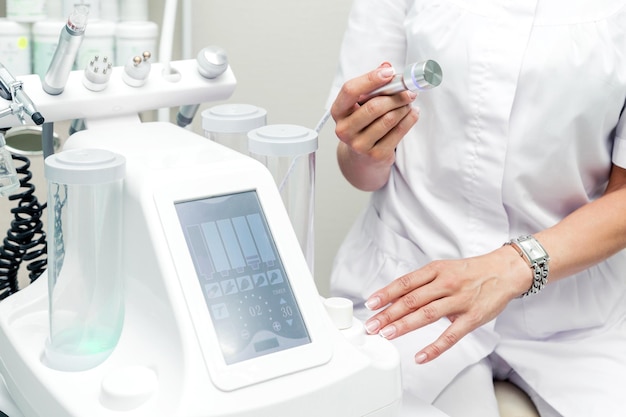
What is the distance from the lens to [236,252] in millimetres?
741

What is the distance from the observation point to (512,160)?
3.77 ft

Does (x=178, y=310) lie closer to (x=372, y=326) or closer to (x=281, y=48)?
(x=372, y=326)

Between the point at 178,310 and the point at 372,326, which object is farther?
the point at 372,326

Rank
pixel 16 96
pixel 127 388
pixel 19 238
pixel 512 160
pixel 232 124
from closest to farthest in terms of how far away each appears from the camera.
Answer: pixel 127 388, pixel 16 96, pixel 232 124, pixel 19 238, pixel 512 160

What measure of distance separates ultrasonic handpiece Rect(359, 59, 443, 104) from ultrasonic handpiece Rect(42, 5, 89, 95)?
33 cm

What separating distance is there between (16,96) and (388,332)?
433 millimetres

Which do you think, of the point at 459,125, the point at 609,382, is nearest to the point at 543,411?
the point at 609,382


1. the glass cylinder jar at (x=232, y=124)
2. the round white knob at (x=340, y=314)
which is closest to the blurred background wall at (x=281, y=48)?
the glass cylinder jar at (x=232, y=124)

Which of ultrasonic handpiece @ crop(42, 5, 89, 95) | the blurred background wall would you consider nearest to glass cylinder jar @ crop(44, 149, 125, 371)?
ultrasonic handpiece @ crop(42, 5, 89, 95)

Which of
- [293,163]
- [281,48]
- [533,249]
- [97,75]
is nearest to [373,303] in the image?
[293,163]

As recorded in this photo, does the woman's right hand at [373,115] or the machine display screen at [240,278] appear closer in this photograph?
the machine display screen at [240,278]

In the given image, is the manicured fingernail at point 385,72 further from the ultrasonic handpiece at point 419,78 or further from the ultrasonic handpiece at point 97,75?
the ultrasonic handpiece at point 97,75

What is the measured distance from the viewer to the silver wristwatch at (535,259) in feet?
3.50

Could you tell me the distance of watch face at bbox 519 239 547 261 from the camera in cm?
107
